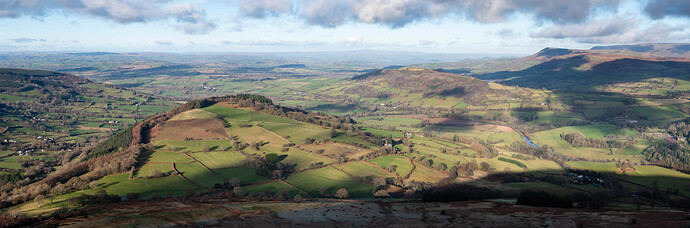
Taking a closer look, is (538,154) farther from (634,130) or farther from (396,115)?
(396,115)

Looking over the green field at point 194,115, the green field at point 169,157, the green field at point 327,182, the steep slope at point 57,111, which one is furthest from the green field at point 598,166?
the steep slope at point 57,111

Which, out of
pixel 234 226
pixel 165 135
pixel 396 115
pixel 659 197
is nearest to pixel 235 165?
pixel 165 135

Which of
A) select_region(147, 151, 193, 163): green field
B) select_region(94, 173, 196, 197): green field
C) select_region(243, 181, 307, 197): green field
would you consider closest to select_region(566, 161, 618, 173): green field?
select_region(243, 181, 307, 197): green field

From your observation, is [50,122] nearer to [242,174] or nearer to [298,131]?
[298,131]

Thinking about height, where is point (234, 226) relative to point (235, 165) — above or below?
above

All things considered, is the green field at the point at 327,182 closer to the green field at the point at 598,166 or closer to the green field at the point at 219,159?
the green field at the point at 219,159

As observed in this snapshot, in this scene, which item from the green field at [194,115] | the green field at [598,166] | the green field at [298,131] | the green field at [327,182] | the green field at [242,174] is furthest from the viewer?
the green field at [194,115]

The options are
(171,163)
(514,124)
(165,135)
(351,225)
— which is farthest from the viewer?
(514,124)

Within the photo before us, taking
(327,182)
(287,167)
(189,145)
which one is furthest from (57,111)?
(327,182)
